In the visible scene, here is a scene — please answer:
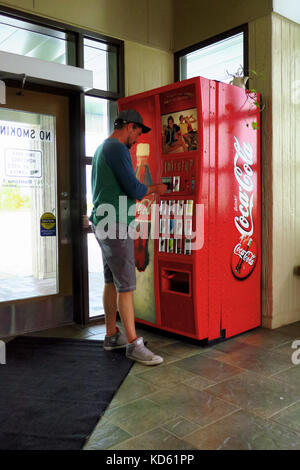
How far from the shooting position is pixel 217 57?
4.16 meters

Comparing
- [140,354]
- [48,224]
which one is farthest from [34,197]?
[140,354]

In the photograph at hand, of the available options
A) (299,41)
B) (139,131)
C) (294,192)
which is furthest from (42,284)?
(299,41)

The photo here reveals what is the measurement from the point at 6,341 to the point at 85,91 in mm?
2270

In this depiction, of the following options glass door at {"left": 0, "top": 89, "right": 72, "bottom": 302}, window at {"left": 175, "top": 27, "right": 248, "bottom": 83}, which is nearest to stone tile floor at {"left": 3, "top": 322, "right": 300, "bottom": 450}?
glass door at {"left": 0, "top": 89, "right": 72, "bottom": 302}

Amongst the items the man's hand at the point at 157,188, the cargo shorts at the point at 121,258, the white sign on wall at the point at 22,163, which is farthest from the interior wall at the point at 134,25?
the cargo shorts at the point at 121,258

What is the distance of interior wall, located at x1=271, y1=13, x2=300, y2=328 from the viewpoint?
3666 millimetres

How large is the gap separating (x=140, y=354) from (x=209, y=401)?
2.34ft

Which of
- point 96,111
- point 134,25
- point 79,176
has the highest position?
point 134,25

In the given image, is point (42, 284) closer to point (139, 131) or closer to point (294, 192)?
point (139, 131)

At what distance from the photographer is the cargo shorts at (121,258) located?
294 centimetres

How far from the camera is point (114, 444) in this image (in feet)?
6.49

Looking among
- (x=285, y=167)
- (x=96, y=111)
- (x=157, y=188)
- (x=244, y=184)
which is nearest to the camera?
(x=157, y=188)

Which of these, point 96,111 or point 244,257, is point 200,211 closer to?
point 244,257

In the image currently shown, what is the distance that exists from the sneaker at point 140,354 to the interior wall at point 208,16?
9.55 ft
